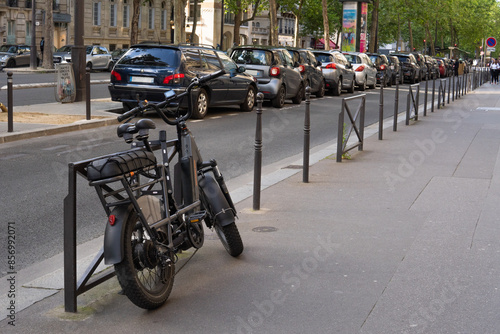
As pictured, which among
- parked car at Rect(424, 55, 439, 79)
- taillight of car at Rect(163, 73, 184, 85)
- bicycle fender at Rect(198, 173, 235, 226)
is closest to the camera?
bicycle fender at Rect(198, 173, 235, 226)

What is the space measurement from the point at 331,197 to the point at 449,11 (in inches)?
3554

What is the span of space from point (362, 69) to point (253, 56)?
12.9 meters

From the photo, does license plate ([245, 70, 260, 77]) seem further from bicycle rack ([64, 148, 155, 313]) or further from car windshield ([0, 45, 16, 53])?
car windshield ([0, 45, 16, 53])

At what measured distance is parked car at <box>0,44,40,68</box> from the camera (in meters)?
43.5

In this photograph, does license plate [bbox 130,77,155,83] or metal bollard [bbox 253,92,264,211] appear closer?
metal bollard [bbox 253,92,264,211]

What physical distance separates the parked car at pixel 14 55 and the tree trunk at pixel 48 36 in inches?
103

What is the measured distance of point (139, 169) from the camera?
4.58 metres

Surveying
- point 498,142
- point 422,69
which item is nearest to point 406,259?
point 498,142

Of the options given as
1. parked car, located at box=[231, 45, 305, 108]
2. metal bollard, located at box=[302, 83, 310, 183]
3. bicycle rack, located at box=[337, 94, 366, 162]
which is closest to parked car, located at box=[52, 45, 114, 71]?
parked car, located at box=[231, 45, 305, 108]

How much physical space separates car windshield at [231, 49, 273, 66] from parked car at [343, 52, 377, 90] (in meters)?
12.4

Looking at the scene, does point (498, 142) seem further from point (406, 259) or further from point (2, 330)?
point (2, 330)

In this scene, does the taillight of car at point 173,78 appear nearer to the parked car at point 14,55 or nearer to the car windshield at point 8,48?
the parked car at point 14,55

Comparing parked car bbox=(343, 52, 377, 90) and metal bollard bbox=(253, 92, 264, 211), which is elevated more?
parked car bbox=(343, 52, 377, 90)

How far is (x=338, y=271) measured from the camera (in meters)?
5.47
